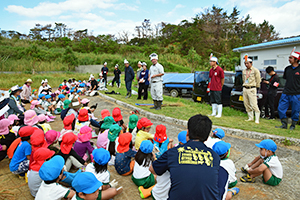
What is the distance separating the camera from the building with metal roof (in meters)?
13.1

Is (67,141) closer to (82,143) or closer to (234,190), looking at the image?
(82,143)

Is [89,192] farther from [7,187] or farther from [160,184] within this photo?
[7,187]

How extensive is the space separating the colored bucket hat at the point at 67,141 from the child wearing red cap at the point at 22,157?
625 mm

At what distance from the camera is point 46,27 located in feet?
172

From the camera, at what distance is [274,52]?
14484mm

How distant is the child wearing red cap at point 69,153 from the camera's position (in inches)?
127

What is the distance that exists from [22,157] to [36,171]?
790 mm

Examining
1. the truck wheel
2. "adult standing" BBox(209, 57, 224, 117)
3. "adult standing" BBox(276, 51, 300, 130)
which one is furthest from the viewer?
the truck wheel

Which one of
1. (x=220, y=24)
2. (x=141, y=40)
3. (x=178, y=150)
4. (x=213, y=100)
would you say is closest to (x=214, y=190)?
(x=178, y=150)

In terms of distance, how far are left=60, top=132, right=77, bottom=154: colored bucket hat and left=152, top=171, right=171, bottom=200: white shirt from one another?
166 cm

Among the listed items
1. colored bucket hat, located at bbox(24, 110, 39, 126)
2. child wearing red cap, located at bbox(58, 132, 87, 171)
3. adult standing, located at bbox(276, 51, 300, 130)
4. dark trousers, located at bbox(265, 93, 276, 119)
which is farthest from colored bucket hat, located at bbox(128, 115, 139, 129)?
dark trousers, located at bbox(265, 93, 276, 119)

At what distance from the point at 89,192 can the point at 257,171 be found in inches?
101

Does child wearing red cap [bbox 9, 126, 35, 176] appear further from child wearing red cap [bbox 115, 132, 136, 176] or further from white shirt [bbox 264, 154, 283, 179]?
white shirt [bbox 264, 154, 283, 179]

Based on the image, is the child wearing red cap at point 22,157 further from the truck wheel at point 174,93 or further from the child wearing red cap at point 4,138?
the truck wheel at point 174,93
